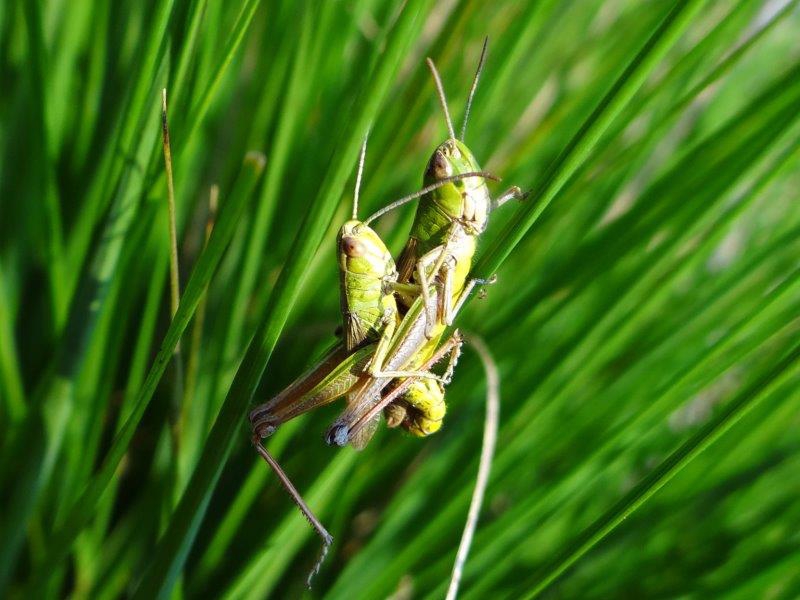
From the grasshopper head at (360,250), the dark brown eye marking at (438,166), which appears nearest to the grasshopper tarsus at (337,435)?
the grasshopper head at (360,250)

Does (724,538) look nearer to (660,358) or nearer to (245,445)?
(660,358)

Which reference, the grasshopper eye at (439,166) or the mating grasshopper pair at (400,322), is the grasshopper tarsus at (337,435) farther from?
the grasshopper eye at (439,166)

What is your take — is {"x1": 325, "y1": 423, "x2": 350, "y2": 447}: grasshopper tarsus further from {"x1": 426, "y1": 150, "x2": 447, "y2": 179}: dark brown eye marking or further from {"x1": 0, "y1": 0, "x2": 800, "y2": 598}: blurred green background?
{"x1": 426, "y1": 150, "x2": 447, "y2": 179}: dark brown eye marking

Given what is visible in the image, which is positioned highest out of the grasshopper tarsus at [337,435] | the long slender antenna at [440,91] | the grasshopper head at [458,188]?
the long slender antenna at [440,91]

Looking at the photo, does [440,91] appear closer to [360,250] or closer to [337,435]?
[360,250]

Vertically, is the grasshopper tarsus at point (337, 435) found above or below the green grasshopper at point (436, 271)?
below

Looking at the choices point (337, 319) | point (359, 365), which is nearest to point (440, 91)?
point (359, 365)

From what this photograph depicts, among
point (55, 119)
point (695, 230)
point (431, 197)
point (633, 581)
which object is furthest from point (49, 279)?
point (633, 581)
